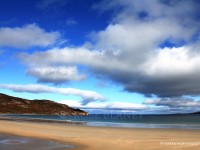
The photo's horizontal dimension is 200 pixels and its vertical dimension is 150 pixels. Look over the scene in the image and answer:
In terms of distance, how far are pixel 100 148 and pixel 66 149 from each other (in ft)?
8.03

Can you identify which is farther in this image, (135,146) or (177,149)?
(135,146)

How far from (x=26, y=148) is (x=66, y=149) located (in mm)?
2839

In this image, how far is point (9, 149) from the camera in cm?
2031

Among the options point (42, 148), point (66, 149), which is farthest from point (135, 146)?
point (42, 148)

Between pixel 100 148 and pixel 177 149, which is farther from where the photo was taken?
pixel 100 148

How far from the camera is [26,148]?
69.2ft

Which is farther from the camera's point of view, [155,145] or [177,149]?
[155,145]

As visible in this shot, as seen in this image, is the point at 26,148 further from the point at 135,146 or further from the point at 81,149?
the point at 135,146

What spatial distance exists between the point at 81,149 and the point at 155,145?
557 centimetres

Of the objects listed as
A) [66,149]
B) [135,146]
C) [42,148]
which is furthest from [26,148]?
[135,146]

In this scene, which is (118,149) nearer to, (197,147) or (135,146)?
(135,146)

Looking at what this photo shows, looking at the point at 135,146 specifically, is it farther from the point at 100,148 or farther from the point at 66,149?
the point at 66,149

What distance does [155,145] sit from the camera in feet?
72.7

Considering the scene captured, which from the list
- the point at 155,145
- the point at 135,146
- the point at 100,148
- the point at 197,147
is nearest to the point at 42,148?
the point at 100,148
